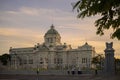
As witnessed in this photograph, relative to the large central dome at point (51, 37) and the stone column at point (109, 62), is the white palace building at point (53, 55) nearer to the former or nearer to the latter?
the large central dome at point (51, 37)

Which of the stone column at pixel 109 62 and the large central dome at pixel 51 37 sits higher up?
the large central dome at pixel 51 37

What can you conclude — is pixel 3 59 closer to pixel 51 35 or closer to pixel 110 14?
pixel 51 35

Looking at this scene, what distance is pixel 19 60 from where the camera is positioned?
11738cm

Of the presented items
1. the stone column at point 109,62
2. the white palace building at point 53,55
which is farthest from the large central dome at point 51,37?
the stone column at point 109,62

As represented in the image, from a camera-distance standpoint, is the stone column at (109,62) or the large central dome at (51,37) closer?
the stone column at (109,62)

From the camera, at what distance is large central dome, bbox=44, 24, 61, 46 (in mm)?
109406

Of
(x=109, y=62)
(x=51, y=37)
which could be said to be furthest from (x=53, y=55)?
(x=109, y=62)

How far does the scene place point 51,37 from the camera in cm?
10950

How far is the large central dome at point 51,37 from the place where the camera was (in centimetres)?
10941

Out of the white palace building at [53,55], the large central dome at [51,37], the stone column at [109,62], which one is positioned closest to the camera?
the stone column at [109,62]

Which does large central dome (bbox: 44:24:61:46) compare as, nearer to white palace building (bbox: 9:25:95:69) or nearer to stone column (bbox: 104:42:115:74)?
white palace building (bbox: 9:25:95:69)

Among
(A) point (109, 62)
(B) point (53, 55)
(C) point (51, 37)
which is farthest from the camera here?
(B) point (53, 55)

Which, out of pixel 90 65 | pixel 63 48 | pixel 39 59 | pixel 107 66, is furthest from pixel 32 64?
pixel 107 66

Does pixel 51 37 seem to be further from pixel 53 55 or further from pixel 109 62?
pixel 109 62
